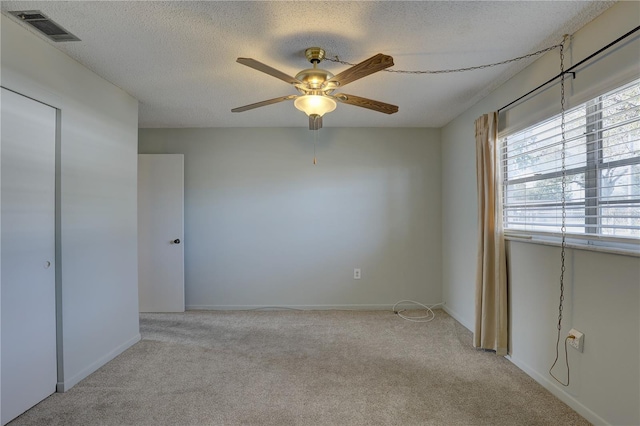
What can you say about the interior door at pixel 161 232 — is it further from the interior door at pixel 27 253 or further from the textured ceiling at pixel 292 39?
the interior door at pixel 27 253

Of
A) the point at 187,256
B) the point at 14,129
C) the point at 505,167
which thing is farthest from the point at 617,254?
the point at 187,256

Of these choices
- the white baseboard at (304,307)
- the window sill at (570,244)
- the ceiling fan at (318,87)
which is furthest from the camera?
the white baseboard at (304,307)

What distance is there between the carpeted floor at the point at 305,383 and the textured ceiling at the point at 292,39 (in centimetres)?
224

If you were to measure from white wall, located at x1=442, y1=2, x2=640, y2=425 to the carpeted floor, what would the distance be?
8.1 inches

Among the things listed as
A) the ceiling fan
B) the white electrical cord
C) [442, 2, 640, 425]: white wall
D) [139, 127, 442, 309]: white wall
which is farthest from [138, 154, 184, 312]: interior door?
[442, 2, 640, 425]: white wall

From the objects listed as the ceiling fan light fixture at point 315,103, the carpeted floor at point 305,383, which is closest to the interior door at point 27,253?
the carpeted floor at point 305,383

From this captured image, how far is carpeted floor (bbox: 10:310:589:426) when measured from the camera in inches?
77.1

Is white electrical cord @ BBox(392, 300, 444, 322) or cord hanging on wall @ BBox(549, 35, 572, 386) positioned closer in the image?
cord hanging on wall @ BBox(549, 35, 572, 386)

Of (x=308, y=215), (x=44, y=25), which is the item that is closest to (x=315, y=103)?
(x=44, y=25)

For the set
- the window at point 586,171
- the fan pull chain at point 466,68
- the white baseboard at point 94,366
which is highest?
the fan pull chain at point 466,68

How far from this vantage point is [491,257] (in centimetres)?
277

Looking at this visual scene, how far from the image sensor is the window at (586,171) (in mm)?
1721

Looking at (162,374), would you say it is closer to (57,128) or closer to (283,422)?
(283,422)

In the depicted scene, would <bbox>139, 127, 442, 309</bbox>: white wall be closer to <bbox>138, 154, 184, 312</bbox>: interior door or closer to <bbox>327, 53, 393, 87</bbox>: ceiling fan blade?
<bbox>138, 154, 184, 312</bbox>: interior door
